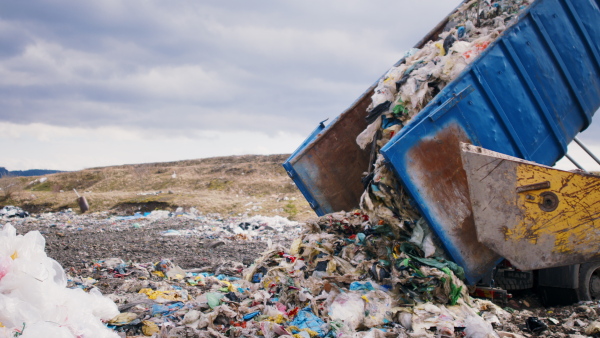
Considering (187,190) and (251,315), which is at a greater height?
(187,190)

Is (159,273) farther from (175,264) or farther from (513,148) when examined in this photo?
(513,148)

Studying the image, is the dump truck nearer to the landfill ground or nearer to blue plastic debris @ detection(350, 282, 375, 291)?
the landfill ground

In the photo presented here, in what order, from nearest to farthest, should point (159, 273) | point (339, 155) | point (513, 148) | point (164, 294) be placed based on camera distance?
point (513, 148) → point (164, 294) → point (339, 155) → point (159, 273)

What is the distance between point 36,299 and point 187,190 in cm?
1918

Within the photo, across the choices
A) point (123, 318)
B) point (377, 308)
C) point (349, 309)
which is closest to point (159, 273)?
point (123, 318)

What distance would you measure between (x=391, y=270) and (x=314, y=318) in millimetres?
813

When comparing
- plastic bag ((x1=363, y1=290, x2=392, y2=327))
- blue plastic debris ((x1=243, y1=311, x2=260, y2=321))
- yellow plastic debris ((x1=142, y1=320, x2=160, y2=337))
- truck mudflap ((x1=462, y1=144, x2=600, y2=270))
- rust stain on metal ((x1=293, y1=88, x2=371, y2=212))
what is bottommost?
yellow plastic debris ((x1=142, y1=320, x2=160, y2=337))

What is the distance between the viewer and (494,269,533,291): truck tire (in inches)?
171

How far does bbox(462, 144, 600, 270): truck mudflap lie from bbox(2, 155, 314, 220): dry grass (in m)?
9.70

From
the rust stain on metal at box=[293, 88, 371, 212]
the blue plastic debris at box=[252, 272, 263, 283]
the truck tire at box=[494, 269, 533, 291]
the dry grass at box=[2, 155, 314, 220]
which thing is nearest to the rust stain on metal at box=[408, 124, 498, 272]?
the truck tire at box=[494, 269, 533, 291]

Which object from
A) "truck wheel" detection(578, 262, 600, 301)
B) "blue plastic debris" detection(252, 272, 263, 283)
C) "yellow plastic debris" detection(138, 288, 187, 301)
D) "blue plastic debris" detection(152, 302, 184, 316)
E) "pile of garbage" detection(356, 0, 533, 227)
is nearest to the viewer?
"blue plastic debris" detection(152, 302, 184, 316)

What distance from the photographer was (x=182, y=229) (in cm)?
1005

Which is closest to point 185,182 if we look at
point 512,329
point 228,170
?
point 228,170

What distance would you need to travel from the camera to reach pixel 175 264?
569 cm
